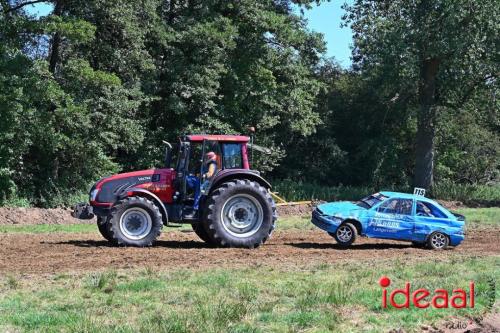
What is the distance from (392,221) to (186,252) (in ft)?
18.4

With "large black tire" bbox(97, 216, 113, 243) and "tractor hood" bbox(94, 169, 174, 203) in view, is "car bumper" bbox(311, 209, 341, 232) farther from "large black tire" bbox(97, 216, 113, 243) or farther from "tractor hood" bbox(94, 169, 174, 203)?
"large black tire" bbox(97, 216, 113, 243)

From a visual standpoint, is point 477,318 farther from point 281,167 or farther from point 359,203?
point 281,167

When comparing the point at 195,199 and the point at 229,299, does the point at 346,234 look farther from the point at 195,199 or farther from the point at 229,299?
the point at 229,299

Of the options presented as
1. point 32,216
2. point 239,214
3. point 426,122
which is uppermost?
point 426,122

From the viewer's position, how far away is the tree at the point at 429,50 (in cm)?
3353

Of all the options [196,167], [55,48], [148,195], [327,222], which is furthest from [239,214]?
[55,48]

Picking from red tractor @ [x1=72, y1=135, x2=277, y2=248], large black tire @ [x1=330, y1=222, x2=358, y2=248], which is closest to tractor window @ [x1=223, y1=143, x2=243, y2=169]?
red tractor @ [x1=72, y1=135, x2=277, y2=248]

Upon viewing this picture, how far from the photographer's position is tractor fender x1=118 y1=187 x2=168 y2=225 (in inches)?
592

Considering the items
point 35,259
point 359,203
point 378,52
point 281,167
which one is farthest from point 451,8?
point 35,259

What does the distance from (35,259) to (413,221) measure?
9.39 m

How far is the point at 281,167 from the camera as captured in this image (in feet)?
140

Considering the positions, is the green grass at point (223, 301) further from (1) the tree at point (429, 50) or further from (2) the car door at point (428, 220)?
(1) the tree at point (429, 50)

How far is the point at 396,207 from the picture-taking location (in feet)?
56.4

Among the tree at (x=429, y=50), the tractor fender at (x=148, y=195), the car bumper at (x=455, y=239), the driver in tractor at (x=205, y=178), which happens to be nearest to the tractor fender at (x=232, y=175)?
the driver in tractor at (x=205, y=178)
